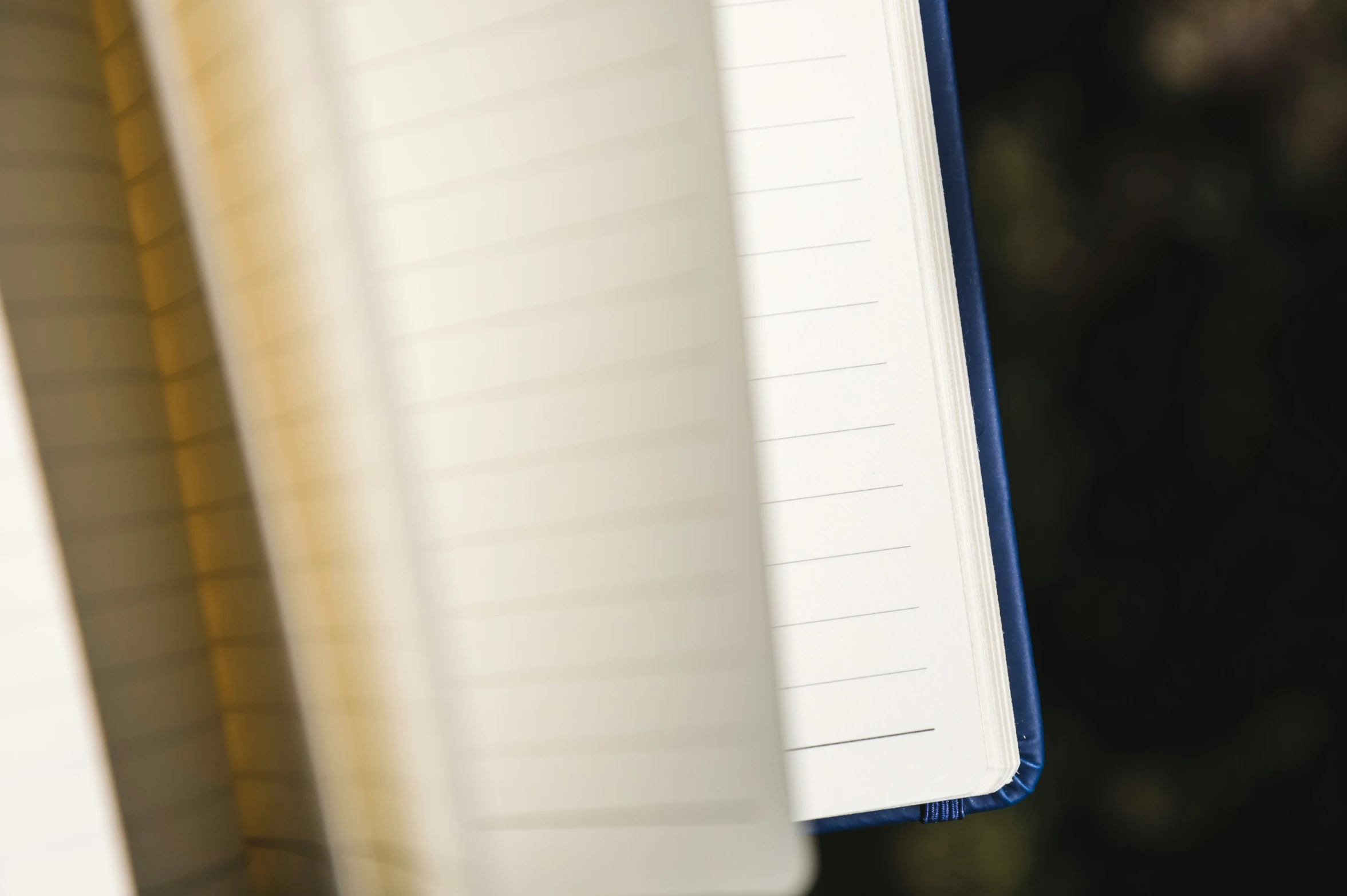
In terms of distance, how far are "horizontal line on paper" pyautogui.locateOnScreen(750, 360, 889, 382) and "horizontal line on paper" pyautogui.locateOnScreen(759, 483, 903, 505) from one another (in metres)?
0.04

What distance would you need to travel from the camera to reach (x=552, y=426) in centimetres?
25

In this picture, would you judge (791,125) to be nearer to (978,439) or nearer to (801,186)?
(801,186)

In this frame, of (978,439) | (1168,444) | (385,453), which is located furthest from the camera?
(1168,444)

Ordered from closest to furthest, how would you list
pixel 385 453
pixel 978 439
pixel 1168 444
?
pixel 385 453, pixel 978 439, pixel 1168 444

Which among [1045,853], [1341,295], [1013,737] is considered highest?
[1341,295]

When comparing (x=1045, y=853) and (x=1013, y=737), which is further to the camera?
(x=1045, y=853)

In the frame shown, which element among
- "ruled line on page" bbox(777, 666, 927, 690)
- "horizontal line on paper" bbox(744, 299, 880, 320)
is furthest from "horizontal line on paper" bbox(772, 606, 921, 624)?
"horizontal line on paper" bbox(744, 299, 880, 320)

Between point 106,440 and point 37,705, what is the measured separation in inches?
3.2

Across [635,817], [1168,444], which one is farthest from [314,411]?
[1168,444]

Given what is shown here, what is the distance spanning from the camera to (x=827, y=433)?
33 cm

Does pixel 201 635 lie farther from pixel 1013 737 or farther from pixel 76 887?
pixel 1013 737

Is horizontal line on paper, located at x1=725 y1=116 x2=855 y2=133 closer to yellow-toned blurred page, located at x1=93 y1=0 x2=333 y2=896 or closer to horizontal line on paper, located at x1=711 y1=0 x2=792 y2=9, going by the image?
horizontal line on paper, located at x1=711 y1=0 x2=792 y2=9

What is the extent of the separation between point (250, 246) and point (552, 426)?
108 mm

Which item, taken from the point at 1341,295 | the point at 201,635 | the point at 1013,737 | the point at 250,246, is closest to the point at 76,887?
the point at 201,635
